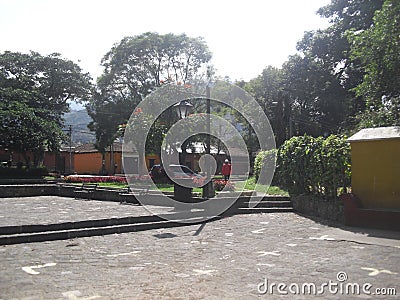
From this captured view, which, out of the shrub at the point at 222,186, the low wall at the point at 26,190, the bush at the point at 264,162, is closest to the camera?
the shrub at the point at 222,186

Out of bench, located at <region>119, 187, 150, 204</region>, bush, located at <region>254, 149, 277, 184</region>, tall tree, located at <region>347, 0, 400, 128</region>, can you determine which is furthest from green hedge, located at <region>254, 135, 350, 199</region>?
bench, located at <region>119, 187, 150, 204</region>

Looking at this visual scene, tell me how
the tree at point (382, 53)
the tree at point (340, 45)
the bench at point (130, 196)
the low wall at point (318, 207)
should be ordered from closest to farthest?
the low wall at point (318, 207) → the tree at point (382, 53) → the bench at point (130, 196) → the tree at point (340, 45)

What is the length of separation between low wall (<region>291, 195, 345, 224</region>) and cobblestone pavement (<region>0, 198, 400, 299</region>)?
61.9 inches

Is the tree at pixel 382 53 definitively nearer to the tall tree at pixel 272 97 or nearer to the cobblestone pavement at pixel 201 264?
the cobblestone pavement at pixel 201 264

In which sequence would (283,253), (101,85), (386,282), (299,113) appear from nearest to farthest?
(386,282)
(283,253)
(299,113)
(101,85)

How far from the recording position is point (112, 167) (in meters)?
45.4

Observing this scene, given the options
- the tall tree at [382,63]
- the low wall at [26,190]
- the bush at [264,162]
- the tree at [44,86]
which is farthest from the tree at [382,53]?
the tree at [44,86]

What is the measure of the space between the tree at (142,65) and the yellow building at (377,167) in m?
24.9

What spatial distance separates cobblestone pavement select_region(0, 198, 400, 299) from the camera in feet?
16.3

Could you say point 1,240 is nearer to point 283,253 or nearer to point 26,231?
point 26,231

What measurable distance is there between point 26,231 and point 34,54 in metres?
36.1

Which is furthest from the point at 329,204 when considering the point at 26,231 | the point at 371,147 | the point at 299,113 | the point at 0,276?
the point at 299,113

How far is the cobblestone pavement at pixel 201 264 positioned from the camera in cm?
495

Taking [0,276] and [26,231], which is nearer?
[0,276]
